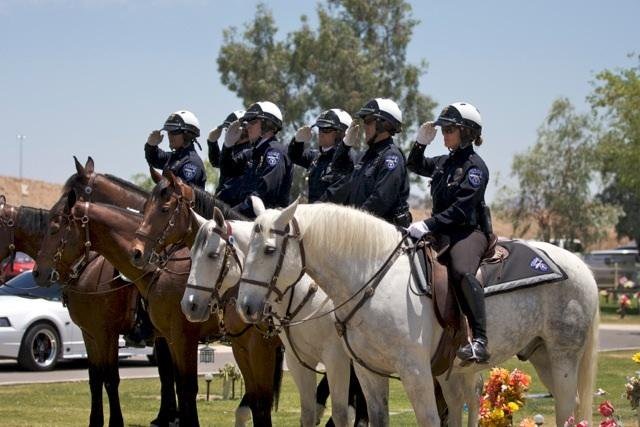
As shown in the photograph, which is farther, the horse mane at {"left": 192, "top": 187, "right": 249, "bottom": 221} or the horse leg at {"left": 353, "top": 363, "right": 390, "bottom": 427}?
the horse mane at {"left": 192, "top": 187, "right": 249, "bottom": 221}

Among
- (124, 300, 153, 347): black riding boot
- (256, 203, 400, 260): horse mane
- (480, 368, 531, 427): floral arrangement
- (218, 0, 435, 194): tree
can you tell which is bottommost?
(480, 368, 531, 427): floral arrangement

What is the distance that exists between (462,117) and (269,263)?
2325 millimetres

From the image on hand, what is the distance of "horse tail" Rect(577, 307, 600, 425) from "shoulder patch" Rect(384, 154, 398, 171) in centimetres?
233

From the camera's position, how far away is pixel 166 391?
1309 centimetres

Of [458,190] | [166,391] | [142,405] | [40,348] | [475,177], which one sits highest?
[475,177]

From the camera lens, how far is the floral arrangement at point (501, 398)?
1117cm

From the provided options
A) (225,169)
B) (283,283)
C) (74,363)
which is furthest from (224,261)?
(74,363)

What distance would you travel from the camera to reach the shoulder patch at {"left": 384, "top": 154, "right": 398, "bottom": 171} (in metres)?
10.3

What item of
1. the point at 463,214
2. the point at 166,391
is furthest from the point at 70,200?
the point at 463,214

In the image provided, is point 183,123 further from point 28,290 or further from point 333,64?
point 333,64

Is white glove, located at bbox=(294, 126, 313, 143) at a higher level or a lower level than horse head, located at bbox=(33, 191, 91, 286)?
higher

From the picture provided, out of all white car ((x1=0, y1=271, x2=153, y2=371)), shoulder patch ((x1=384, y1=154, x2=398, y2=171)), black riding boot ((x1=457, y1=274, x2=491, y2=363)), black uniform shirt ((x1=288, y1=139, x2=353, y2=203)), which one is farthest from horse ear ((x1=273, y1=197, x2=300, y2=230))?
white car ((x1=0, y1=271, x2=153, y2=371))

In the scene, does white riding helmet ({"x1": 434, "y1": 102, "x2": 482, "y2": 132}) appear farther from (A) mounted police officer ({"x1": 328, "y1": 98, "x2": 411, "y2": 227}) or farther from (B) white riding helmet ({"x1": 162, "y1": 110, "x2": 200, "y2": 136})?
(B) white riding helmet ({"x1": 162, "y1": 110, "x2": 200, "y2": 136})

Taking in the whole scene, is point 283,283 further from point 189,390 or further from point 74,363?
point 74,363
